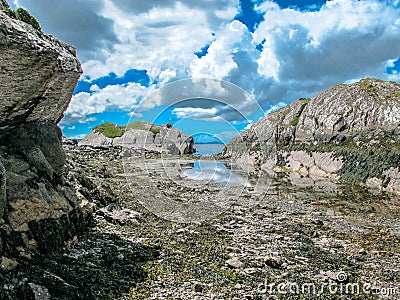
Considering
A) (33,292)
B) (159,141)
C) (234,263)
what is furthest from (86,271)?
(159,141)

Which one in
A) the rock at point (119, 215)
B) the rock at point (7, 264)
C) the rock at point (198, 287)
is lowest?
the rock at point (198, 287)

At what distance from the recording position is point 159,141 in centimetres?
8531

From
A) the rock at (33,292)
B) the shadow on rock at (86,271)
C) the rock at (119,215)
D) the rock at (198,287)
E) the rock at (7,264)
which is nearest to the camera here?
the rock at (33,292)

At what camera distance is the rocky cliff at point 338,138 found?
186 ft

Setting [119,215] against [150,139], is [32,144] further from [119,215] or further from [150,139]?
[150,139]

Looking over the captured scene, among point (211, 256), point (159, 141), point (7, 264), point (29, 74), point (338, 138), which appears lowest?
point (7, 264)

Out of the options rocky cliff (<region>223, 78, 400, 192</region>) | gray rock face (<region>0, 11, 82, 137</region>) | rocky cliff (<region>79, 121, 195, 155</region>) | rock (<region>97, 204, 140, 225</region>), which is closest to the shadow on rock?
rock (<region>97, 204, 140, 225</region>)

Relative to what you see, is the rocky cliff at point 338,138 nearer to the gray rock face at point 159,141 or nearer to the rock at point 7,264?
the gray rock face at point 159,141

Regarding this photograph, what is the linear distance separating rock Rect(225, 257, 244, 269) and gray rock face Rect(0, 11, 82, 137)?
12592 mm

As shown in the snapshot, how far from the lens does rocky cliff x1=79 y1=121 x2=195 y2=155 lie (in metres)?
54.9

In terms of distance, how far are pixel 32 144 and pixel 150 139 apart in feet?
149

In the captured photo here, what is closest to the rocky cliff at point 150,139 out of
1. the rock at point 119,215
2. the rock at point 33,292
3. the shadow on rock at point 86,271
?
the rock at point 119,215

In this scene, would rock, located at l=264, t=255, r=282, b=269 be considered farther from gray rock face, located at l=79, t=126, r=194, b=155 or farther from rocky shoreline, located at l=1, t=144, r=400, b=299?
gray rock face, located at l=79, t=126, r=194, b=155

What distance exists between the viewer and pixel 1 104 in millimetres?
13422
